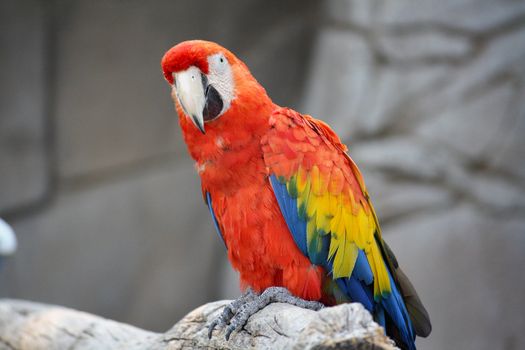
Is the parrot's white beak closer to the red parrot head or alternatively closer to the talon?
the red parrot head

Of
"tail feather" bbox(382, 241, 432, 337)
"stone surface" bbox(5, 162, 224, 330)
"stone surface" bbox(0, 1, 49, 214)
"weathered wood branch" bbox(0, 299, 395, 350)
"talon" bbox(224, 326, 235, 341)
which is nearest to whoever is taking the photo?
"weathered wood branch" bbox(0, 299, 395, 350)

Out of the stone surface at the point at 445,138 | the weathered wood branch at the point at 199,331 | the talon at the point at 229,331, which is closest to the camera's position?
the weathered wood branch at the point at 199,331

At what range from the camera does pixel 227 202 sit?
6.63 ft

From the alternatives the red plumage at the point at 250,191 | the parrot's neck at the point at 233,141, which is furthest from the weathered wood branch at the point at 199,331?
the parrot's neck at the point at 233,141

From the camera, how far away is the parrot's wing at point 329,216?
1986 mm

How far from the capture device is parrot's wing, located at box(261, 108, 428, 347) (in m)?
1.99

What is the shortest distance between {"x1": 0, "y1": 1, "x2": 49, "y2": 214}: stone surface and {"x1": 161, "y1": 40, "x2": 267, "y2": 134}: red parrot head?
201 centimetres

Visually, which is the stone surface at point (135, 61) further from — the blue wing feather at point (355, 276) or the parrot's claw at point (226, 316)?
the parrot's claw at point (226, 316)

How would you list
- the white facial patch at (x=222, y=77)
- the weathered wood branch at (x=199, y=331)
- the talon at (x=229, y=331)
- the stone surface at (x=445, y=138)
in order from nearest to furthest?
the weathered wood branch at (x=199, y=331) → the talon at (x=229, y=331) → the white facial patch at (x=222, y=77) → the stone surface at (x=445, y=138)

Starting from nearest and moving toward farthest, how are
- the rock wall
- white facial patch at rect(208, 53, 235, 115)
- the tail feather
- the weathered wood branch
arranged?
the weathered wood branch
white facial patch at rect(208, 53, 235, 115)
the tail feather
the rock wall

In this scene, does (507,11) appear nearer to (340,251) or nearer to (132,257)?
(340,251)

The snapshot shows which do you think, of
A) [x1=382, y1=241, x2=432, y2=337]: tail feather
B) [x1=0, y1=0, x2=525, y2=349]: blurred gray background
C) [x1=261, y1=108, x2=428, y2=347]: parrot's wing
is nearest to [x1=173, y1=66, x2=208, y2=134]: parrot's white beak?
[x1=261, y1=108, x2=428, y2=347]: parrot's wing

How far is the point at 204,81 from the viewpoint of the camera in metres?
1.92

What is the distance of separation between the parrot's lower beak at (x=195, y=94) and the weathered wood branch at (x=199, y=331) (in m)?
0.57
